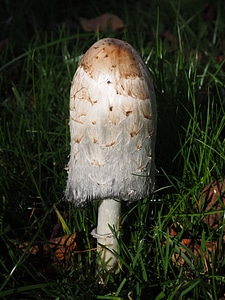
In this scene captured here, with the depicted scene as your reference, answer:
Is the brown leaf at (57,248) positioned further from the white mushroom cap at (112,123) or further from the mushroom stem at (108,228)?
the white mushroom cap at (112,123)

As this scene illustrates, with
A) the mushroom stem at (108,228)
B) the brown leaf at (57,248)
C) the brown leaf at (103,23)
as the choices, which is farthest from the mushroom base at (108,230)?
the brown leaf at (103,23)

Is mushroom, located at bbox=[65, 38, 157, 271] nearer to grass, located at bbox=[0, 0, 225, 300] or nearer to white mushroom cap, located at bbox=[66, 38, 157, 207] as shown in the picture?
white mushroom cap, located at bbox=[66, 38, 157, 207]

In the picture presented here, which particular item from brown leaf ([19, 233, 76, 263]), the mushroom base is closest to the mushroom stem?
the mushroom base

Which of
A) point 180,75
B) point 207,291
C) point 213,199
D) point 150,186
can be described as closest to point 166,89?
point 180,75

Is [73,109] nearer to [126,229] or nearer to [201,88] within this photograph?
[126,229]

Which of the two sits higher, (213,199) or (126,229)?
(213,199)

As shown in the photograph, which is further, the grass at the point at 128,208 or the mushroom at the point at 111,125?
the grass at the point at 128,208
